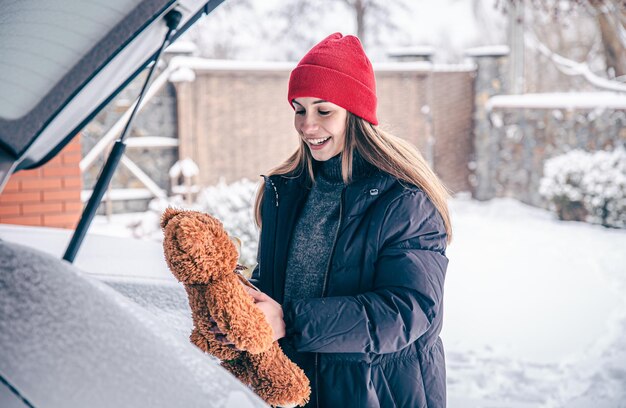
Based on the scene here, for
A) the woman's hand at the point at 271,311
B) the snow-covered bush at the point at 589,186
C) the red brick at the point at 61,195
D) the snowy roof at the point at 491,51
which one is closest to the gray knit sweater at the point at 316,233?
the woman's hand at the point at 271,311

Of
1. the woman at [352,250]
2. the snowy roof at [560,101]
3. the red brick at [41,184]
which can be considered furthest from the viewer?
the snowy roof at [560,101]

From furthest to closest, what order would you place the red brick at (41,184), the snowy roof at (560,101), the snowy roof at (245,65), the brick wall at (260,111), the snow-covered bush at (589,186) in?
the snowy roof at (560,101) → the brick wall at (260,111) → the snowy roof at (245,65) → the snow-covered bush at (589,186) → the red brick at (41,184)

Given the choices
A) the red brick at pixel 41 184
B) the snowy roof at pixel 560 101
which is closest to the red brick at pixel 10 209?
the red brick at pixel 41 184

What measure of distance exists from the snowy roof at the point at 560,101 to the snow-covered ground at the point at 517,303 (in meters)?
1.78

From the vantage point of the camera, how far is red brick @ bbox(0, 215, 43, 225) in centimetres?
396

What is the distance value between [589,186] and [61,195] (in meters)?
6.75

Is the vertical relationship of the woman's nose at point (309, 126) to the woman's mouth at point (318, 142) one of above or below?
above

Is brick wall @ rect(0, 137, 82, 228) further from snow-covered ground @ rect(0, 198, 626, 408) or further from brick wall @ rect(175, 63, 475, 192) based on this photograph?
brick wall @ rect(175, 63, 475, 192)

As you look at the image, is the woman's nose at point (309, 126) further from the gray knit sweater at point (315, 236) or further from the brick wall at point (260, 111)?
the brick wall at point (260, 111)

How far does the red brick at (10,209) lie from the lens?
3.94 m

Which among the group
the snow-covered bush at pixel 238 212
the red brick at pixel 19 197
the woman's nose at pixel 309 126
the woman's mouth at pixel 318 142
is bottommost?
the snow-covered bush at pixel 238 212

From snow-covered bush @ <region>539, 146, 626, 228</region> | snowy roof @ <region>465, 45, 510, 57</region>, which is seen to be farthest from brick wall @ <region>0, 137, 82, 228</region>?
snowy roof @ <region>465, 45, 510, 57</region>

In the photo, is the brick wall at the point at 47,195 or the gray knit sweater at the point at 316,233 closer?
the gray knit sweater at the point at 316,233

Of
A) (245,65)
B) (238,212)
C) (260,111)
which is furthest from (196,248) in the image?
(260,111)
